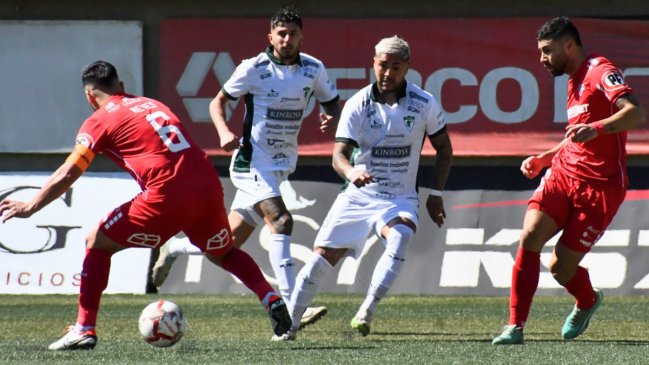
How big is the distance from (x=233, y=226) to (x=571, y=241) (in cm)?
261

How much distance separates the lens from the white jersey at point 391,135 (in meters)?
9.20

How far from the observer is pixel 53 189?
7.91 metres

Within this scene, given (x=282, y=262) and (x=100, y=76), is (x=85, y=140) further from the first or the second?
(x=282, y=262)

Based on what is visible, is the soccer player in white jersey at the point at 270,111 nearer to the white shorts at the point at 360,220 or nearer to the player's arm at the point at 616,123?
the white shorts at the point at 360,220

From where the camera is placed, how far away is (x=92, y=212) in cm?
1451

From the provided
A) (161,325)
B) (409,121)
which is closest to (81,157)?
(161,325)

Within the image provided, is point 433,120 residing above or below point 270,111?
above

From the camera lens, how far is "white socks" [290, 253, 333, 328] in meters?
9.16

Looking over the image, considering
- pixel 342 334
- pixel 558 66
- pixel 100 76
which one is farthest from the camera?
pixel 342 334

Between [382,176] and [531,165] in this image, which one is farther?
[382,176]

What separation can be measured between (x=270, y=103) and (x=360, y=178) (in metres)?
1.67

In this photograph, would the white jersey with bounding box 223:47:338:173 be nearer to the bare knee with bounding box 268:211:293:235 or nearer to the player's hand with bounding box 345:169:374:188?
the bare knee with bounding box 268:211:293:235

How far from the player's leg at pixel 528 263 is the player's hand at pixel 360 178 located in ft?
3.49

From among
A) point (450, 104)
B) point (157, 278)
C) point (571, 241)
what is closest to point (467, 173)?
point (450, 104)
